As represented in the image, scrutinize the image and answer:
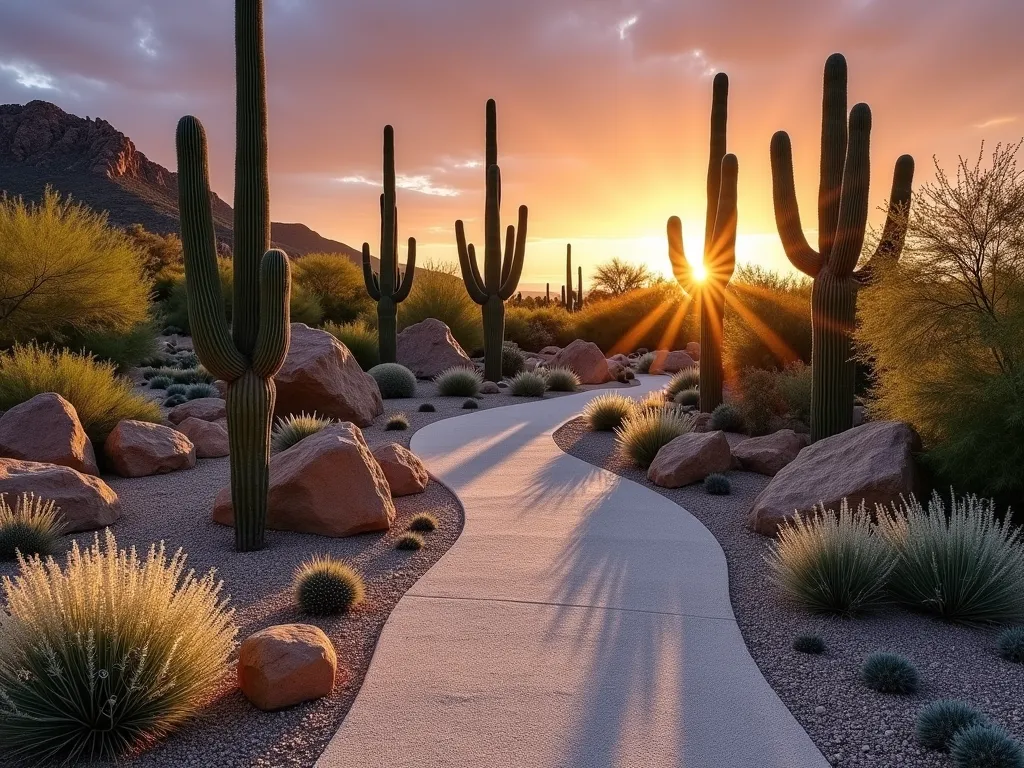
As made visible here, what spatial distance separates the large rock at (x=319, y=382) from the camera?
13.8 m

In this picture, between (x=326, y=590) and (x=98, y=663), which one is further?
(x=326, y=590)

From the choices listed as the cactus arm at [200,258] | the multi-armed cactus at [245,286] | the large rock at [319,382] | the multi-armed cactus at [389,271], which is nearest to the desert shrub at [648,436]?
the large rock at [319,382]

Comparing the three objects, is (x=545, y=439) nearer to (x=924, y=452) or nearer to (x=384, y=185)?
(x=924, y=452)

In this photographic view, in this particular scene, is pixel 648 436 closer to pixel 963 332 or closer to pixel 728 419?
pixel 728 419

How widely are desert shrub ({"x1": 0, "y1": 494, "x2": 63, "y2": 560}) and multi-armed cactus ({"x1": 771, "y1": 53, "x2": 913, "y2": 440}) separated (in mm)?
9277

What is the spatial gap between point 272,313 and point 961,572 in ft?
20.9

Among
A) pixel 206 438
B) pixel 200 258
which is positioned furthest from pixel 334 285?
pixel 200 258

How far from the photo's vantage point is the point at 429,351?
2358 centimetres

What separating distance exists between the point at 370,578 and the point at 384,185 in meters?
16.4

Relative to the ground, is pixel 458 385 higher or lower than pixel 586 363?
lower

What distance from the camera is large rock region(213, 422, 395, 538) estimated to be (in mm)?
8078

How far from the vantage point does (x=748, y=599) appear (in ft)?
20.2

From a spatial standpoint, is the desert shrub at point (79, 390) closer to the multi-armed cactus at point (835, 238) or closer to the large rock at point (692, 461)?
the large rock at point (692, 461)

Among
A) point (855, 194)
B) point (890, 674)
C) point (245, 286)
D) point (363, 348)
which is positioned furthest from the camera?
point (363, 348)
